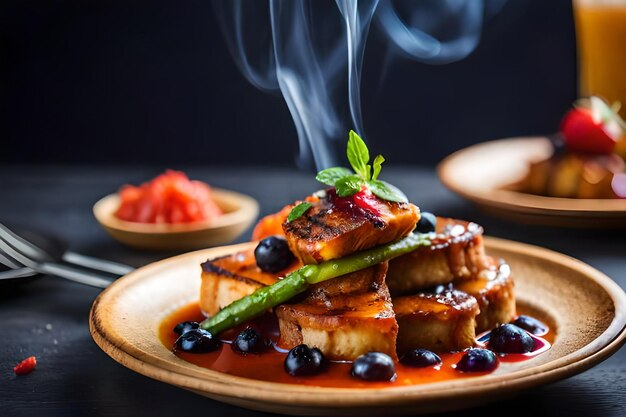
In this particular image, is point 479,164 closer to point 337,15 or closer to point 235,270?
point 337,15

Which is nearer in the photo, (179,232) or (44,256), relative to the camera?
(44,256)

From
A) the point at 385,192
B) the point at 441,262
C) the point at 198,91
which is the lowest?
the point at 198,91

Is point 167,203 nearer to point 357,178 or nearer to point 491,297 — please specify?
point 357,178

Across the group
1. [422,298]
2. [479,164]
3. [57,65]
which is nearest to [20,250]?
[422,298]

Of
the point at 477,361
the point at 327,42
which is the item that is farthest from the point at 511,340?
the point at 327,42

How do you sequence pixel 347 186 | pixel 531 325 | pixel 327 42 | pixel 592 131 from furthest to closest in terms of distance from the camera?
1. pixel 327 42
2. pixel 592 131
3. pixel 531 325
4. pixel 347 186

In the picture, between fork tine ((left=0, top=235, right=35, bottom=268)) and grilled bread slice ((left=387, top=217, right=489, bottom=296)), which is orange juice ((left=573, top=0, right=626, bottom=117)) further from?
fork tine ((left=0, top=235, right=35, bottom=268))

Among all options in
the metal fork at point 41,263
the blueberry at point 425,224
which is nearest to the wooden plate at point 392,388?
the metal fork at point 41,263
